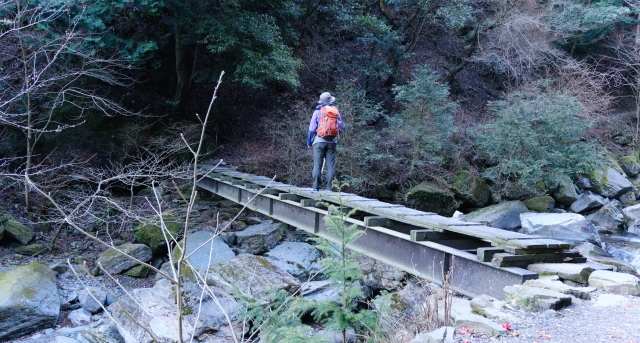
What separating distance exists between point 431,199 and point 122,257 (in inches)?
319

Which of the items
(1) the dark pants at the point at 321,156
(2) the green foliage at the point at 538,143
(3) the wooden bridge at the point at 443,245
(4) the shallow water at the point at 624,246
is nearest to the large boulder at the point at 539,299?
(3) the wooden bridge at the point at 443,245

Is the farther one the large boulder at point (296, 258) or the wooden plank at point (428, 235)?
the large boulder at point (296, 258)

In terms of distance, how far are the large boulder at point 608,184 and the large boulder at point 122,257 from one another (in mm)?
13782

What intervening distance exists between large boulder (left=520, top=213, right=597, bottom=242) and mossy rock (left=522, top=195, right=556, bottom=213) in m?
1.38

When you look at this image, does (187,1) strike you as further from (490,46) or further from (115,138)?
(490,46)

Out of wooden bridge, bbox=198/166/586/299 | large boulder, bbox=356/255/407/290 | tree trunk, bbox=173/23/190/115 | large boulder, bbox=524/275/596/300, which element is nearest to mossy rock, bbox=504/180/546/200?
large boulder, bbox=356/255/407/290

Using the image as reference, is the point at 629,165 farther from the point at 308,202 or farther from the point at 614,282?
the point at 614,282

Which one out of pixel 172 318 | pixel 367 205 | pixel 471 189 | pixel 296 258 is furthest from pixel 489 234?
pixel 471 189

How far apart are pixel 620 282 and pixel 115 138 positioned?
42.4ft

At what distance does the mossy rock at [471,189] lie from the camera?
1339 cm

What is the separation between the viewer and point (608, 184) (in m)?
15.5

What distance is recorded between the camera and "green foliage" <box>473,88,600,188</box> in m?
13.3

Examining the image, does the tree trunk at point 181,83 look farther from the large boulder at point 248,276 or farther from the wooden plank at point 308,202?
the large boulder at point 248,276

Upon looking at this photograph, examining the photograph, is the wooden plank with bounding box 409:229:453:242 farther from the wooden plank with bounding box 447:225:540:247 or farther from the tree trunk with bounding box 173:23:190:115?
the tree trunk with bounding box 173:23:190:115
